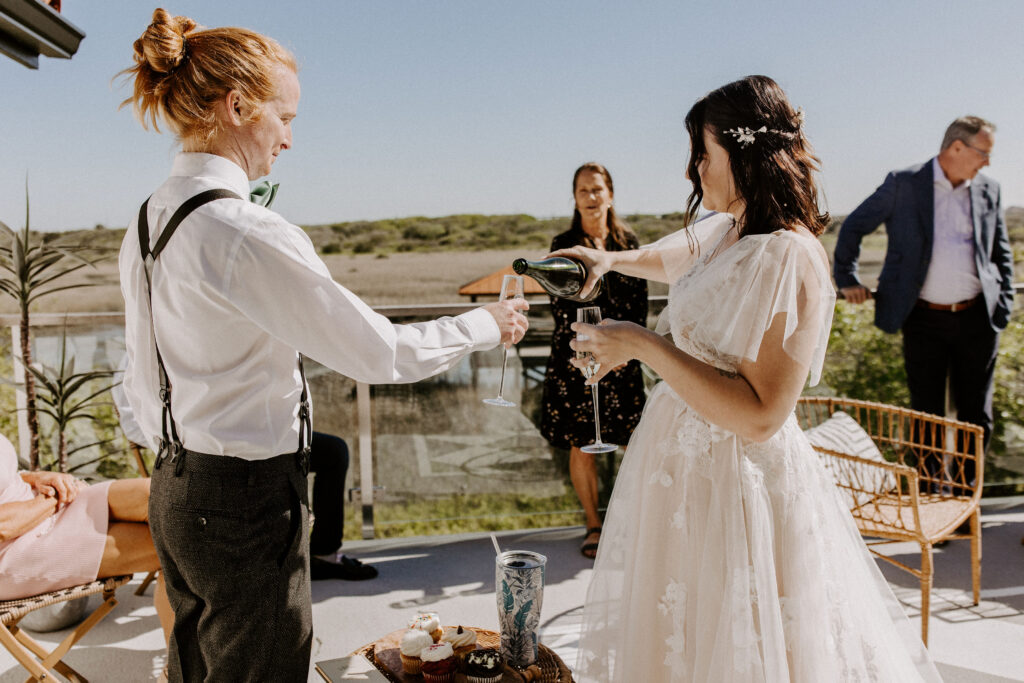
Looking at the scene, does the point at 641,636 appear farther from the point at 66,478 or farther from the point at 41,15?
the point at 41,15

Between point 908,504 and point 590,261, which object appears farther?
point 908,504

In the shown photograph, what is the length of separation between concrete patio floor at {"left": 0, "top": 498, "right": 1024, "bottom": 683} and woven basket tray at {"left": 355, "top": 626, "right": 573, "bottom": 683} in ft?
2.64

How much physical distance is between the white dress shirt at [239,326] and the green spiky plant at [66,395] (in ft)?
7.06

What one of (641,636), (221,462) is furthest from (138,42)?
(641,636)

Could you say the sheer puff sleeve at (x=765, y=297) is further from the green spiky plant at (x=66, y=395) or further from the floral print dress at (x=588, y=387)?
the green spiky plant at (x=66, y=395)

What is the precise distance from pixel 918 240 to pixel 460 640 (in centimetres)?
309

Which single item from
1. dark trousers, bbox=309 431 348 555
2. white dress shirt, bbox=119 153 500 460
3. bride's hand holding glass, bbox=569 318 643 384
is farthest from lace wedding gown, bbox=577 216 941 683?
dark trousers, bbox=309 431 348 555

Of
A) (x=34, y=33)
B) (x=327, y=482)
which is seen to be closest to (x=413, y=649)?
(x=327, y=482)

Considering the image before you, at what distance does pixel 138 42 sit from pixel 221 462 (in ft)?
2.42

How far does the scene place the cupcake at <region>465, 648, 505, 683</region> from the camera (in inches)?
63.3

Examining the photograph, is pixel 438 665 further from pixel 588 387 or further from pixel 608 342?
pixel 588 387

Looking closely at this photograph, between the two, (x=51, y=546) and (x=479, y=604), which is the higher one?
(x=51, y=546)

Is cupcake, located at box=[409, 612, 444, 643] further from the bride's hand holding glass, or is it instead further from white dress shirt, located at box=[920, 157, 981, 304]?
white dress shirt, located at box=[920, 157, 981, 304]

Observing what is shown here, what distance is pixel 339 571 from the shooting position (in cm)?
322
